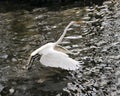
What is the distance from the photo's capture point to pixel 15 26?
19.3m

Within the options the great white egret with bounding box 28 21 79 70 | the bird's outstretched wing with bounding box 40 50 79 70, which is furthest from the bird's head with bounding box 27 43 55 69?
the bird's outstretched wing with bounding box 40 50 79 70

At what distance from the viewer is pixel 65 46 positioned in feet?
51.4

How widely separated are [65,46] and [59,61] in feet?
9.72

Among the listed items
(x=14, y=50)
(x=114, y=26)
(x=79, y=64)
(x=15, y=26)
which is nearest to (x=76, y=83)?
(x=79, y=64)

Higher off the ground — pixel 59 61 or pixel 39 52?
pixel 39 52

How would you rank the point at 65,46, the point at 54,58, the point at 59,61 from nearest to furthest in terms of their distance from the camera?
the point at 59,61 → the point at 54,58 → the point at 65,46

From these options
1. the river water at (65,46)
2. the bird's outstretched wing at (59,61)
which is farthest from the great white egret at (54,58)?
the river water at (65,46)

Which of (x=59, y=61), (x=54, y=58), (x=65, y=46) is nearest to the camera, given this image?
(x=59, y=61)

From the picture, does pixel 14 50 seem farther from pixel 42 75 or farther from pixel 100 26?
pixel 100 26

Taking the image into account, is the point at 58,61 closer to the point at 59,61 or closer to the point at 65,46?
the point at 59,61

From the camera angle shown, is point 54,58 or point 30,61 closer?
point 54,58

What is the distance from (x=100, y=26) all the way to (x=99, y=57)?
4.05m

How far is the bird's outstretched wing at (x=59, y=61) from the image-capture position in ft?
41.0


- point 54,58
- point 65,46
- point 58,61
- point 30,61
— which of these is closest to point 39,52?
point 30,61
